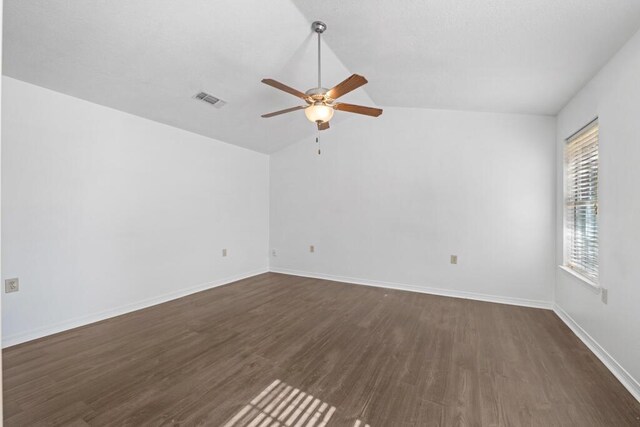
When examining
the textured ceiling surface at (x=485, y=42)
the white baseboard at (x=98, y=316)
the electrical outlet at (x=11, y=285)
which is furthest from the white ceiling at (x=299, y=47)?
the white baseboard at (x=98, y=316)

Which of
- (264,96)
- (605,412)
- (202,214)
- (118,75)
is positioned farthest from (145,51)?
(605,412)

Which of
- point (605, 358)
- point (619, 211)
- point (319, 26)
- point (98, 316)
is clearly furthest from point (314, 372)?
point (319, 26)

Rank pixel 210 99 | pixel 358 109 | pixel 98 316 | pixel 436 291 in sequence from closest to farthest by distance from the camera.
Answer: pixel 358 109, pixel 98 316, pixel 210 99, pixel 436 291

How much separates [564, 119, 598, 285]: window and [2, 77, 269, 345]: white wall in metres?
4.51

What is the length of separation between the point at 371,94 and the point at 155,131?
2811 mm

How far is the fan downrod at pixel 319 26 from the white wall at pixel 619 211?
229 cm

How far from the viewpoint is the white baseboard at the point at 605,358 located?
7.02 feet

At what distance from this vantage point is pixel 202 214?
14.7ft

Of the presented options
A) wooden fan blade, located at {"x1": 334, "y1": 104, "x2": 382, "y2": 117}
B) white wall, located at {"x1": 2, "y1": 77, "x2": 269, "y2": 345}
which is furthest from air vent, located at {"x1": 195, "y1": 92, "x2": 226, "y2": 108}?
wooden fan blade, located at {"x1": 334, "y1": 104, "x2": 382, "y2": 117}

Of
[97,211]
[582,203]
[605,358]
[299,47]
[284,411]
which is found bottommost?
[284,411]

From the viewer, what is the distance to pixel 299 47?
9.84 feet

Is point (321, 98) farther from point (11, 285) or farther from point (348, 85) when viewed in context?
point (11, 285)

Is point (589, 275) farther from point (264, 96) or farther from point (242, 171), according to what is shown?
point (242, 171)

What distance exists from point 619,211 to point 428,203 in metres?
2.23
